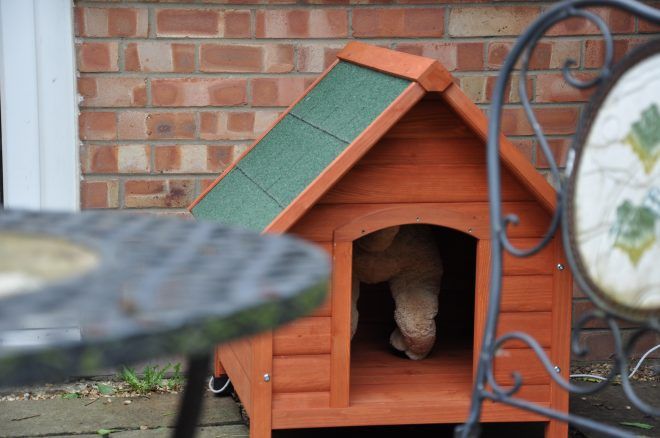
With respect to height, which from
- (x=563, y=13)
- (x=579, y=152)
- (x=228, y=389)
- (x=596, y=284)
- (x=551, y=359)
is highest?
(x=563, y=13)

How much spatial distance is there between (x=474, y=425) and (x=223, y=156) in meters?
1.89

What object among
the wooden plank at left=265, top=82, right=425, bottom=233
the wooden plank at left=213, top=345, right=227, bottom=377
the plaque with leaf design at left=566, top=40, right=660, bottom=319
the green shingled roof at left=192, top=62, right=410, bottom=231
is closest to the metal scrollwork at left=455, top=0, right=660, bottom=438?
the plaque with leaf design at left=566, top=40, right=660, bottom=319

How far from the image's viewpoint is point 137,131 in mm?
3572

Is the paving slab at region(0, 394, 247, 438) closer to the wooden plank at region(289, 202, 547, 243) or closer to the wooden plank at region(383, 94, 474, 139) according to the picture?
the wooden plank at region(289, 202, 547, 243)

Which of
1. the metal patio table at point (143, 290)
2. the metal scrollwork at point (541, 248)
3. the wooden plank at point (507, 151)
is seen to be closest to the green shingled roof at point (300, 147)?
the wooden plank at point (507, 151)

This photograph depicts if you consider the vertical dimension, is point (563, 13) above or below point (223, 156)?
above

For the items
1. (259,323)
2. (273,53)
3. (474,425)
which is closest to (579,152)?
(474,425)

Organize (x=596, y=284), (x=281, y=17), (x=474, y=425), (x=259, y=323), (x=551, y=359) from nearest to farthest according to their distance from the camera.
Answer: (x=259, y=323), (x=596, y=284), (x=474, y=425), (x=551, y=359), (x=281, y=17)

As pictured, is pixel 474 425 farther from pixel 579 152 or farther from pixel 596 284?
pixel 579 152

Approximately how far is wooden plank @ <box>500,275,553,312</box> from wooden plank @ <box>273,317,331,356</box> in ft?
1.64

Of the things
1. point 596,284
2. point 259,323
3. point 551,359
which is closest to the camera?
point 259,323

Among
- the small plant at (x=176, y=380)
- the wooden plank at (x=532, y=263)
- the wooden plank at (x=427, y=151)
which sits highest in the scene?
the wooden plank at (x=427, y=151)

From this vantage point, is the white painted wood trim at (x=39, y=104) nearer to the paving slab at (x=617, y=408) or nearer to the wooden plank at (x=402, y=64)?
the wooden plank at (x=402, y=64)

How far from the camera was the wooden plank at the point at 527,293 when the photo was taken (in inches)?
114
